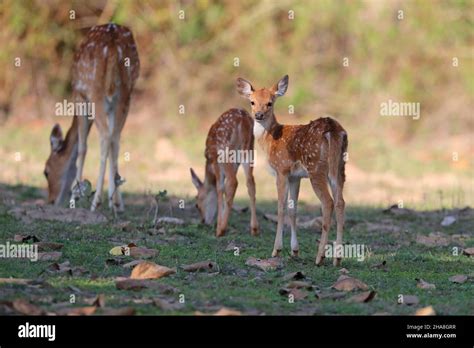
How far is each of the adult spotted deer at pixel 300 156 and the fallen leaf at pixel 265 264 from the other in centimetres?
37

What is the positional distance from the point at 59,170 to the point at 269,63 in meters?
8.19

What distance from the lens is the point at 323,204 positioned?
8.65 m

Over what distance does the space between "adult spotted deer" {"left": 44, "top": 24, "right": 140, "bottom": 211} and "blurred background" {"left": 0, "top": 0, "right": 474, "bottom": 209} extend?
6008 millimetres

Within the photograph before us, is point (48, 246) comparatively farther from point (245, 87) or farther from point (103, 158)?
point (103, 158)

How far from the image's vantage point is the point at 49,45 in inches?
785

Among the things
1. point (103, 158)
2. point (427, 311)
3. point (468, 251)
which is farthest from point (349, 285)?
point (103, 158)

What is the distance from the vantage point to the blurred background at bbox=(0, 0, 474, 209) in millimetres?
19312

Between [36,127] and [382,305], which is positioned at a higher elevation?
[36,127]

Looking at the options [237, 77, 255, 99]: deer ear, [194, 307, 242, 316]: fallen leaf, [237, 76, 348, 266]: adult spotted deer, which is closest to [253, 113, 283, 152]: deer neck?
[237, 76, 348, 266]: adult spotted deer

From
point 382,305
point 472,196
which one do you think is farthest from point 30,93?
point 382,305

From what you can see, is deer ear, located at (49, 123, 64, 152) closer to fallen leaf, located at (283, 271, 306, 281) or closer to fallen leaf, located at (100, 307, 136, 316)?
fallen leaf, located at (283, 271, 306, 281)

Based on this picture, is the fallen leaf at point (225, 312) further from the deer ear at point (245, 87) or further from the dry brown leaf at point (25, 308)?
the deer ear at point (245, 87)

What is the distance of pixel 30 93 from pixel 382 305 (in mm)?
14291
